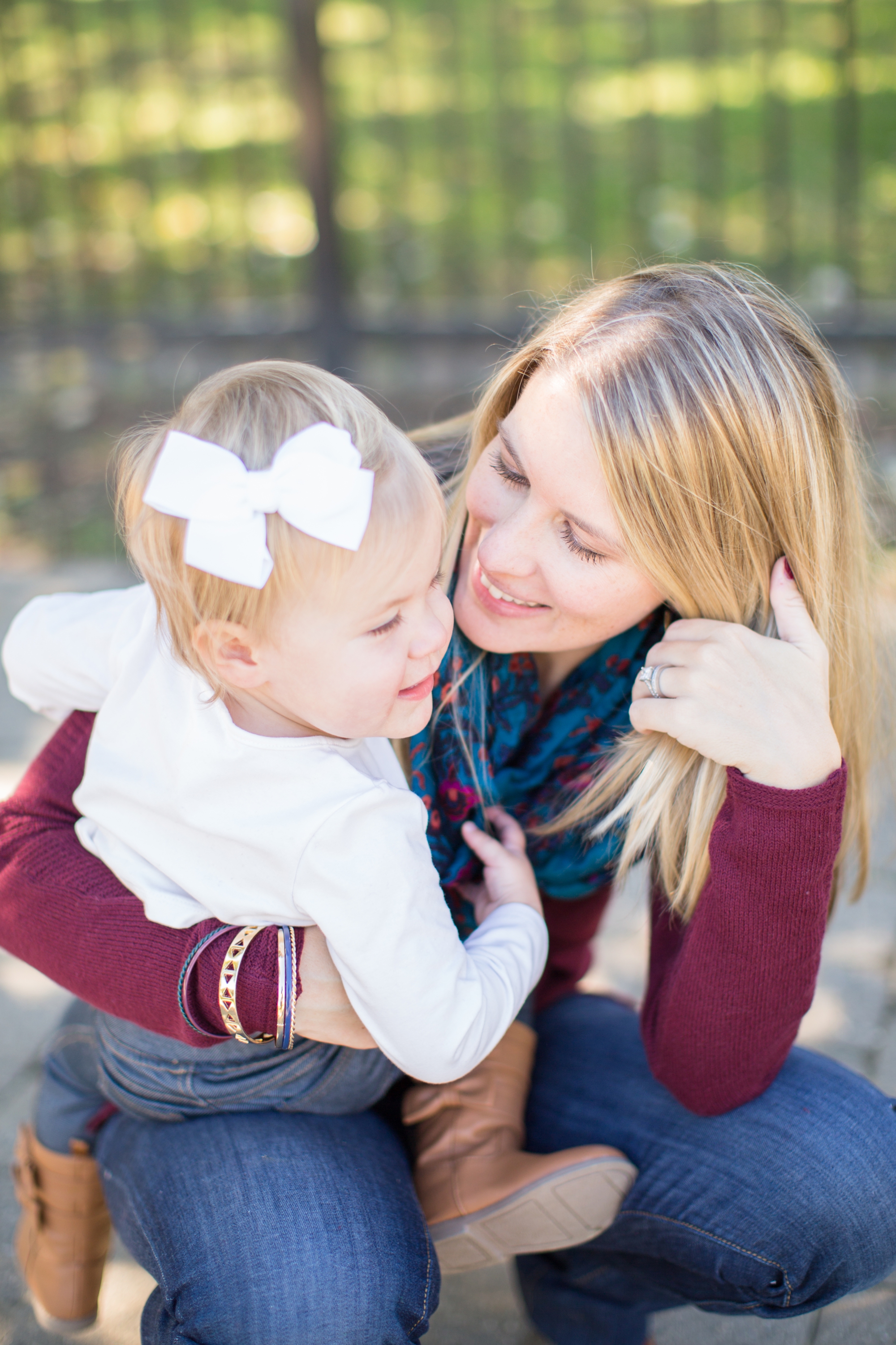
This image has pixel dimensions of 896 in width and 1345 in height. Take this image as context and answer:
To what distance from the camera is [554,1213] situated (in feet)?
4.75

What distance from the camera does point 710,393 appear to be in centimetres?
142

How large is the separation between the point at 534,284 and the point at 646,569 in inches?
175

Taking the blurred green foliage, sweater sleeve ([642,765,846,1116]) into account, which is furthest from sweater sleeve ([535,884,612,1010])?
the blurred green foliage

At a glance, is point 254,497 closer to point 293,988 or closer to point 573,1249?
point 293,988

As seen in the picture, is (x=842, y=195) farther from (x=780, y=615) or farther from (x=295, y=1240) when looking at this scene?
(x=295, y=1240)

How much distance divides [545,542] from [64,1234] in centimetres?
115

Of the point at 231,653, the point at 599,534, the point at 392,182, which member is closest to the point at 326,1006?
the point at 231,653

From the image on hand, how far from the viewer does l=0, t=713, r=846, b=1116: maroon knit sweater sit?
139cm

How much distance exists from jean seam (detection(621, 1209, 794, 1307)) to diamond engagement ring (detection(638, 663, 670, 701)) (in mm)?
652

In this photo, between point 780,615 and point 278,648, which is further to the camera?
point 780,615

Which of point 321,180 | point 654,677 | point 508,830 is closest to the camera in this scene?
point 654,677

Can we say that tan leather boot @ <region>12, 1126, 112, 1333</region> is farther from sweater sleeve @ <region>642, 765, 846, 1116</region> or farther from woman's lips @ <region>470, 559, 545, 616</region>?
woman's lips @ <region>470, 559, 545, 616</region>

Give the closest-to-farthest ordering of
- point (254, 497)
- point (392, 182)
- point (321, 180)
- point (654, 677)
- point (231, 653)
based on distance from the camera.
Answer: point (254, 497)
point (231, 653)
point (654, 677)
point (321, 180)
point (392, 182)

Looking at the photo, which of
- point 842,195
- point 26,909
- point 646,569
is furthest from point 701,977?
point 842,195
